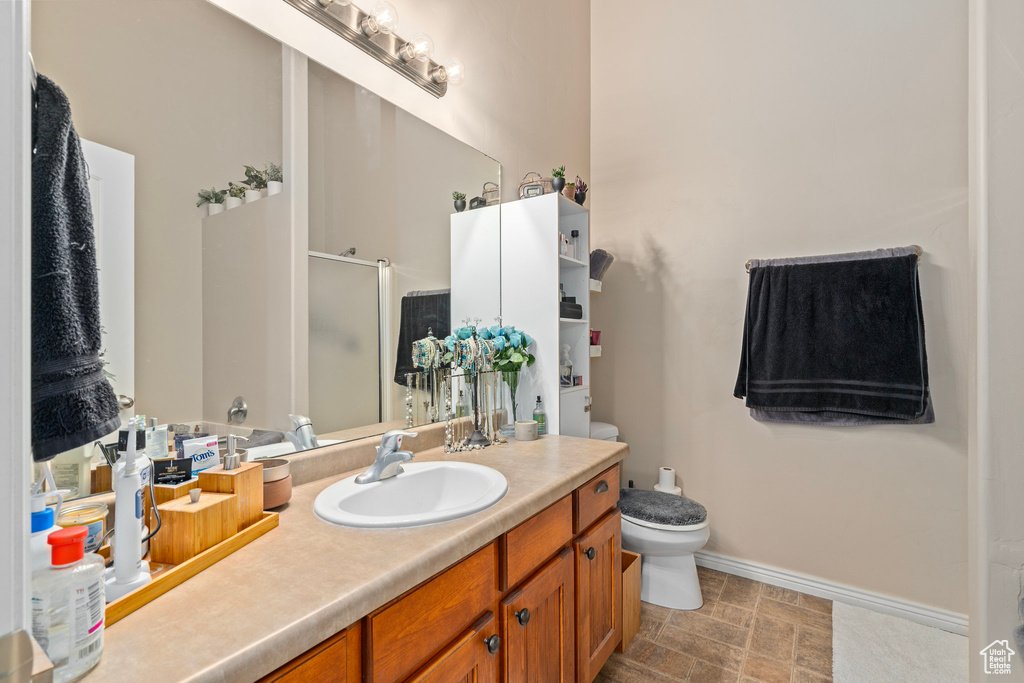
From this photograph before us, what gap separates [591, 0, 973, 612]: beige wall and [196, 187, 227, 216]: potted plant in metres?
2.02

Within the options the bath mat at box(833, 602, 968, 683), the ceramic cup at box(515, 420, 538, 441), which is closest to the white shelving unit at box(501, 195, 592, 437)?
the ceramic cup at box(515, 420, 538, 441)

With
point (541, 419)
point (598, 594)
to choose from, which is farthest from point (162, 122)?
point (598, 594)

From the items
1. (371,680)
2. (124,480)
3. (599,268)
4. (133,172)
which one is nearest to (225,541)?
(124,480)

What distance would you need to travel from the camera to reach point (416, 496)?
119cm

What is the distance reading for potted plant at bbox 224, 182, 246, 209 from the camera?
103 cm

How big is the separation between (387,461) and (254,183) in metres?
0.74

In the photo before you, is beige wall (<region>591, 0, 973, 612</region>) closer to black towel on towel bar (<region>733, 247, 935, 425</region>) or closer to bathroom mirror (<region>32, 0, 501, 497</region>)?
black towel on towel bar (<region>733, 247, 935, 425</region>)

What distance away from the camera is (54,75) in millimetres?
784

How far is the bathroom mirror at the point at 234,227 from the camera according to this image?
33.6 inches

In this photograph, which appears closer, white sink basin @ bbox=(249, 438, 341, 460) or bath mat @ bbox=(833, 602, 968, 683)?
white sink basin @ bbox=(249, 438, 341, 460)

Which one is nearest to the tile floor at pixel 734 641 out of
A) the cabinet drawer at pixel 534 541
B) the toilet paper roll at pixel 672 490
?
the toilet paper roll at pixel 672 490

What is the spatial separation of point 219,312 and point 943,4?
290 centimetres

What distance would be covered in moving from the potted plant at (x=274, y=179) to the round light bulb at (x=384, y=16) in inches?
24.2

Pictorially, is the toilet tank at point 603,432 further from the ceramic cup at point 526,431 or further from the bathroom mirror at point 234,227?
the bathroom mirror at point 234,227
